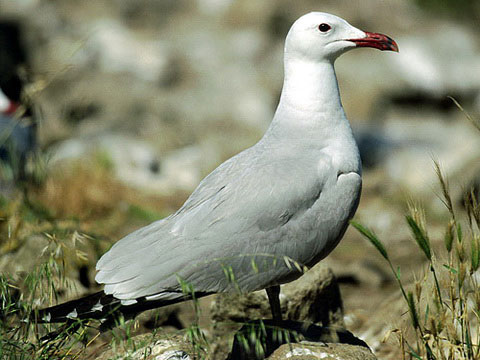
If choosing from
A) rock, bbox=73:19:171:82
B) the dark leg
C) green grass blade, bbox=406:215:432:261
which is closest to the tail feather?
the dark leg

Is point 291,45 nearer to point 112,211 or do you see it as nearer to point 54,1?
point 112,211

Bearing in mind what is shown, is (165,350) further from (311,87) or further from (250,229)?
(311,87)

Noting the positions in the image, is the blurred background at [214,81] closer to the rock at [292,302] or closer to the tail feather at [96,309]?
the rock at [292,302]

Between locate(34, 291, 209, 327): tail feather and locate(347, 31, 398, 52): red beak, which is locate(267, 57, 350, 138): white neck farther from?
locate(34, 291, 209, 327): tail feather

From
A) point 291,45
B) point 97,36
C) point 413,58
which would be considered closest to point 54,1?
point 97,36

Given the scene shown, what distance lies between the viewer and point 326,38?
3.46 m

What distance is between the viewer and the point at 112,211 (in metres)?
6.03

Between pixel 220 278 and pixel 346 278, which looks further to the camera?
pixel 346 278

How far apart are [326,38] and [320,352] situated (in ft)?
5.04

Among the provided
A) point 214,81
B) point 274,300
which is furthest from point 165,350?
point 214,81

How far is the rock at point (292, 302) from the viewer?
3.68m

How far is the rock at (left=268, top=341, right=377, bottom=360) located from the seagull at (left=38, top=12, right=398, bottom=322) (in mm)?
303

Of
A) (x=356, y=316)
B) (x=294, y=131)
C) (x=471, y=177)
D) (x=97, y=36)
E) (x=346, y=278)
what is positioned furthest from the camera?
(x=97, y=36)

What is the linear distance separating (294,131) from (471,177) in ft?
13.2
